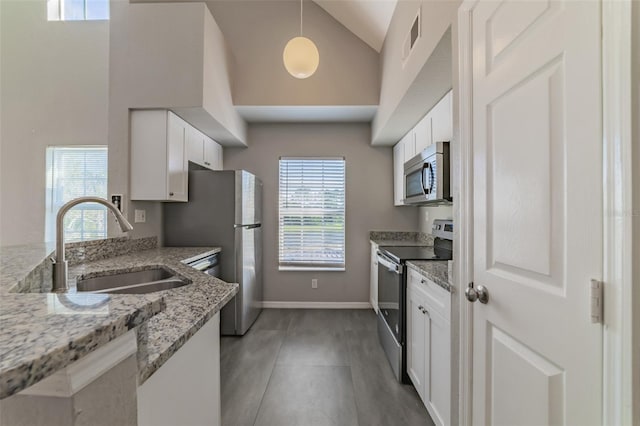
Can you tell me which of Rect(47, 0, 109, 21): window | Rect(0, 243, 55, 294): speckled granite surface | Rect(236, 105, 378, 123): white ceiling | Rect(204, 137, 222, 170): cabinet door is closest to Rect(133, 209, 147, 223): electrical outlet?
Rect(204, 137, 222, 170): cabinet door

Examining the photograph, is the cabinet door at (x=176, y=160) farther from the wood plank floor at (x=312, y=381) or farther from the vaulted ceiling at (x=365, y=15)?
the wood plank floor at (x=312, y=381)

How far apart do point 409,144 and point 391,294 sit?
5.35 feet

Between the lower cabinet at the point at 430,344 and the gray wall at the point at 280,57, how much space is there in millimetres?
2278

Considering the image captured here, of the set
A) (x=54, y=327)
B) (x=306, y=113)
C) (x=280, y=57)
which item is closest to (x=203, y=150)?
(x=306, y=113)

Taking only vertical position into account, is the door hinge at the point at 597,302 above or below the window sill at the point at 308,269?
above

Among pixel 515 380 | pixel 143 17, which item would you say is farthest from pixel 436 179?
pixel 143 17

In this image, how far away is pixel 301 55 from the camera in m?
2.07

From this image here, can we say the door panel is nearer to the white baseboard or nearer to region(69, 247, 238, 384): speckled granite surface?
region(69, 247, 238, 384): speckled granite surface

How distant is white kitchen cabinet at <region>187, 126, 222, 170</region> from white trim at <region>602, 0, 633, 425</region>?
10.0 feet

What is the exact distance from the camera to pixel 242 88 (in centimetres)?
332

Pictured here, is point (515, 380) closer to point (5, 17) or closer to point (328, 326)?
point (328, 326)

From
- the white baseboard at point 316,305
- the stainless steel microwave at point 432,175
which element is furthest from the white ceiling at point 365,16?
the white baseboard at point 316,305

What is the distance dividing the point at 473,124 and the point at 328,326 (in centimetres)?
266

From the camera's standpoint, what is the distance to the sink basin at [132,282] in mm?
1604
